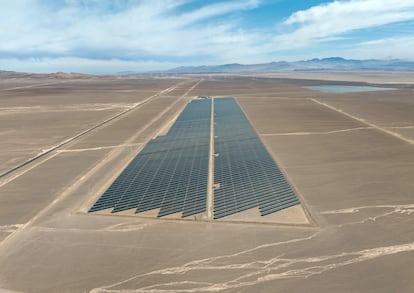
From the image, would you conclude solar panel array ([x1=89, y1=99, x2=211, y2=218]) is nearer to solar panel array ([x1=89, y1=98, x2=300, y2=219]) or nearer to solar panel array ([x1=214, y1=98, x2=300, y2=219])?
solar panel array ([x1=89, y1=98, x2=300, y2=219])

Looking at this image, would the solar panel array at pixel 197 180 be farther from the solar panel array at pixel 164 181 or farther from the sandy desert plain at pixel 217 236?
the sandy desert plain at pixel 217 236

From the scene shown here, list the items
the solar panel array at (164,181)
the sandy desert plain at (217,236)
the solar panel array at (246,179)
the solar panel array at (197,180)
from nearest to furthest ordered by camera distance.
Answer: the sandy desert plain at (217,236) < the solar panel array at (246,179) < the solar panel array at (197,180) < the solar panel array at (164,181)

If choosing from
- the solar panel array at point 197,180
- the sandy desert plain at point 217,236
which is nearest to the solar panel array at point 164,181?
the solar panel array at point 197,180

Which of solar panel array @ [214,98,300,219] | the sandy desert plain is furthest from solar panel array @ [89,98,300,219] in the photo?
the sandy desert plain

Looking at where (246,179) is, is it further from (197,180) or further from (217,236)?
(217,236)

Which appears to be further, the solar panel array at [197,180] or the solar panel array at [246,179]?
the solar panel array at [197,180]

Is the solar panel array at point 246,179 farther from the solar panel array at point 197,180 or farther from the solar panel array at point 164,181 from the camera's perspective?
the solar panel array at point 164,181

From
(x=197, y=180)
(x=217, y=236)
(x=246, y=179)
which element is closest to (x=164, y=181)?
(x=197, y=180)

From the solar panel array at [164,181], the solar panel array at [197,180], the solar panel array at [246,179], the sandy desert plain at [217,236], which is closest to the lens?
the sandy desert plain at [217,236]
